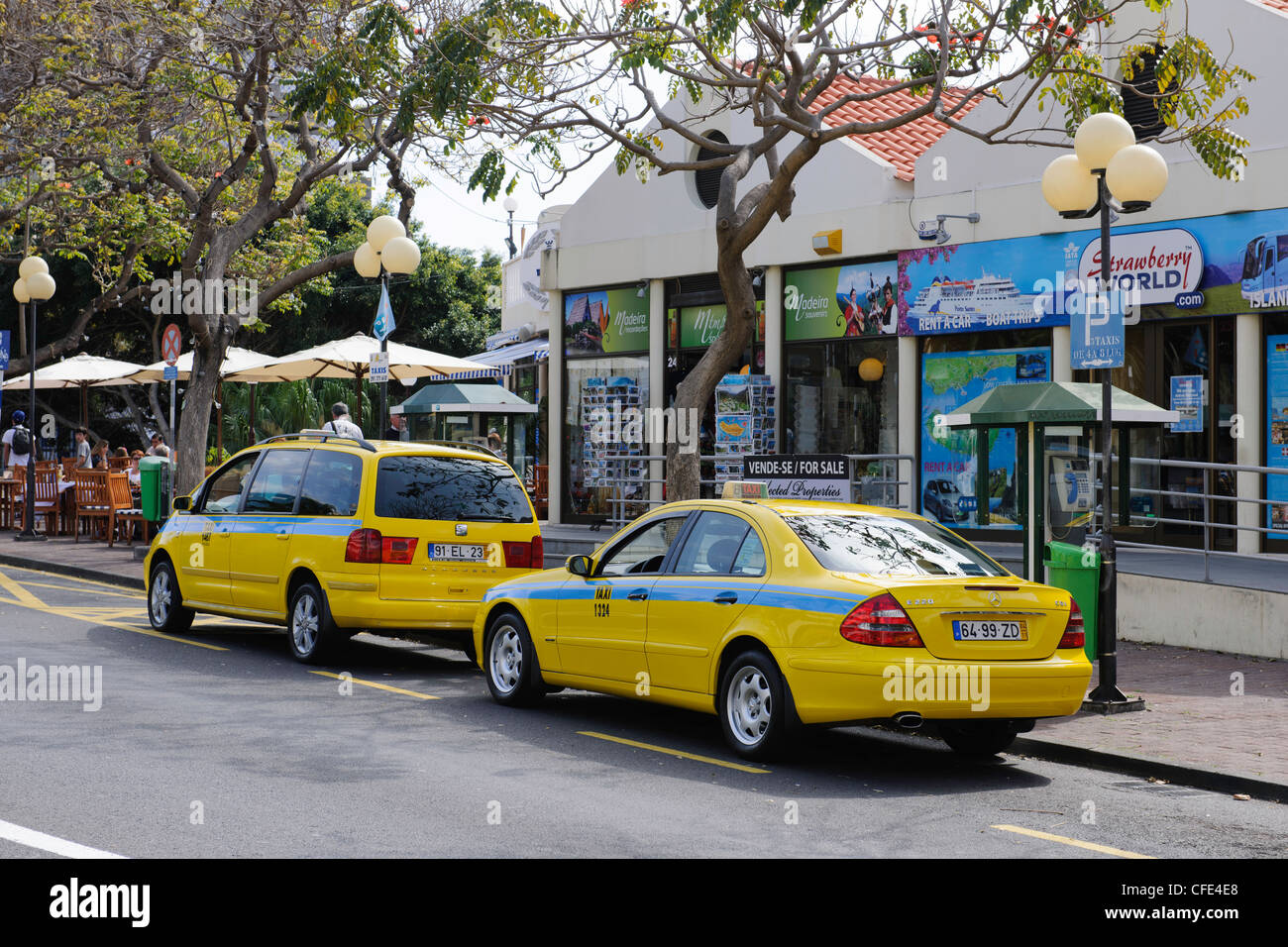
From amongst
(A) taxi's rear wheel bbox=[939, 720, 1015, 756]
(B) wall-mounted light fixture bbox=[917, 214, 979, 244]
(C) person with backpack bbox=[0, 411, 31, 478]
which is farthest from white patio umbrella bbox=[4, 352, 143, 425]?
(A) taxi's rear wheel bbox=[939, 720, 1015, 756]

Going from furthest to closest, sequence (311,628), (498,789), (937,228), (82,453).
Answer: (82,453) → (937,228) → (311,628) → (498,789)

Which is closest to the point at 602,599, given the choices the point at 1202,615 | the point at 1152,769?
the point at 1152,769

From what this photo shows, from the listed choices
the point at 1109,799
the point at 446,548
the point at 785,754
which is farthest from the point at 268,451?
the point at 1109,799

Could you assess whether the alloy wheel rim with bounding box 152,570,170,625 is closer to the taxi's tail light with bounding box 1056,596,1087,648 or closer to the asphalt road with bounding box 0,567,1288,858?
the asphalt road with bounding box 0,567,1288,858

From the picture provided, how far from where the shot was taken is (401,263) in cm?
1648

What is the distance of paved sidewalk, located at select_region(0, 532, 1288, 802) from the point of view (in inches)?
336

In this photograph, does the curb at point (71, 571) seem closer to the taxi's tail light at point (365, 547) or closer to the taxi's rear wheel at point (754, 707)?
the taxi's tail light at point (365, 547)

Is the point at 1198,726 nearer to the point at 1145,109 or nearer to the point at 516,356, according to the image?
the point at 1145,109

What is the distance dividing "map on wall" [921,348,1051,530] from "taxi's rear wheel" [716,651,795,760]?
10.8m

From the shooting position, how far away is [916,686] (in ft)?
26.5

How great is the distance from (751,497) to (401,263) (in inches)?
313

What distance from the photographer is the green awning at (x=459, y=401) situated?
23906mm

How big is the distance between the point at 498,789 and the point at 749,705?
68.0 inches

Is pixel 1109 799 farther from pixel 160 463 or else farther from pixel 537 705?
pixel 160 463
